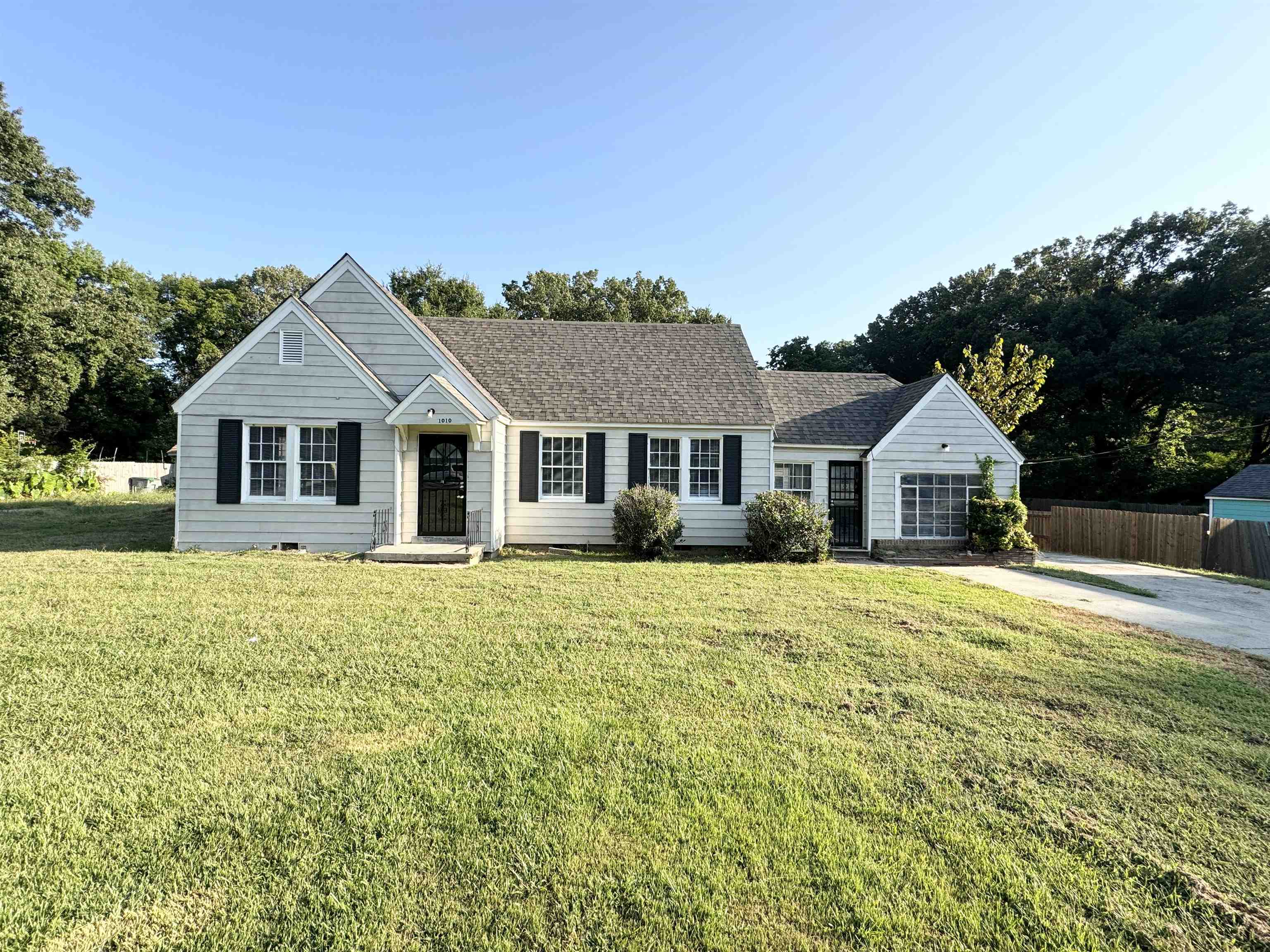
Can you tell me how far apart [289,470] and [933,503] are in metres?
15.7

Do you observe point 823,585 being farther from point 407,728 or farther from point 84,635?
point 84,635

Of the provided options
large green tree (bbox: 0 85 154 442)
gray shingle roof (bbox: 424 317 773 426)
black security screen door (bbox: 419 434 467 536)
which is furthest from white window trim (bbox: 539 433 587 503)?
large green tree (bbox: 0 85 154 442)

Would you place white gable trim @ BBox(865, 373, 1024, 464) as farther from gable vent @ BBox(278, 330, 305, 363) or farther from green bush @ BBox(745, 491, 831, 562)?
gable vent @ BBox(278, 330, 305, 363)

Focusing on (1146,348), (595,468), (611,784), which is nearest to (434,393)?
(595,468)

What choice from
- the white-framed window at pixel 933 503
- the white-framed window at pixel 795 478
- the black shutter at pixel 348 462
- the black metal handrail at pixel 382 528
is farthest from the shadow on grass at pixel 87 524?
the white-framed window at pixel 933 503

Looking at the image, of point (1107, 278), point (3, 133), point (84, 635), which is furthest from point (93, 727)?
point (1107, 278)

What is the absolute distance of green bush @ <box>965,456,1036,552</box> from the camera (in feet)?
45.9

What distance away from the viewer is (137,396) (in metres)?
38.0

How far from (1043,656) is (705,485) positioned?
860cm

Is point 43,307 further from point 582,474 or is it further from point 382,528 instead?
point 582,474

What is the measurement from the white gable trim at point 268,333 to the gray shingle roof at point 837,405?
9987 mm

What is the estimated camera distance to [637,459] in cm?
1395

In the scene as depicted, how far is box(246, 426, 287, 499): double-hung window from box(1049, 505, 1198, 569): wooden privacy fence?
23.1 m

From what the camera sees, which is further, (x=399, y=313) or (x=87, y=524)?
(x=87, y=524)
